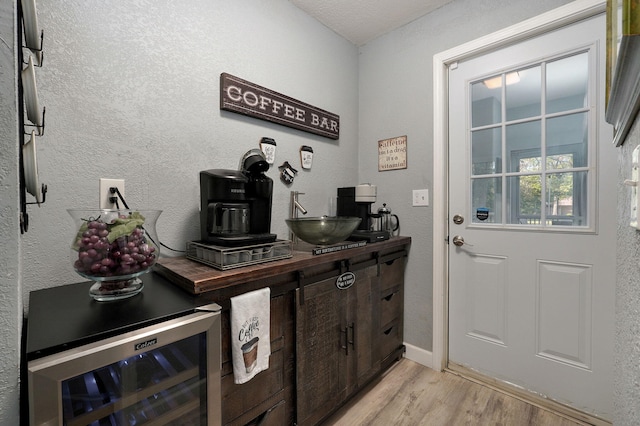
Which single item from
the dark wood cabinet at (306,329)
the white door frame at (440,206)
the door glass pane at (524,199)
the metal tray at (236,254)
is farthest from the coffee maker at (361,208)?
the door glass pane at (524,199)

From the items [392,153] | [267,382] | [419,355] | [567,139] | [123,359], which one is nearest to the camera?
[123,359]

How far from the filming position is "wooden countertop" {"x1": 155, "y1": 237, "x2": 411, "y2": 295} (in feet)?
3.20

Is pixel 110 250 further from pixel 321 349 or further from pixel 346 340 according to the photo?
pixel 346 340

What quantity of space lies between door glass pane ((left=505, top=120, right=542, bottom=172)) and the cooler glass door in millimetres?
1831

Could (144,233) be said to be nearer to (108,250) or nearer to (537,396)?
(108,250)

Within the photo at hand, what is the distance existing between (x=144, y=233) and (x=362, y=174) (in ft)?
5.81

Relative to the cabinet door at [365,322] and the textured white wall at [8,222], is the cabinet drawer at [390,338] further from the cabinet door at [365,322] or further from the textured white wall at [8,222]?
the textured white wall at [8,222]

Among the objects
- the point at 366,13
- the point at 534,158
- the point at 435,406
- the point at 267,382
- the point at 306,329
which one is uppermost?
the point at 366,13

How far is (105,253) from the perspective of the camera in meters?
0.88

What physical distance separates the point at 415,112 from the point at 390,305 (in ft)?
4.53

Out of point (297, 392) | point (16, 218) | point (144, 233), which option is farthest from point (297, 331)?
point (16, 218)

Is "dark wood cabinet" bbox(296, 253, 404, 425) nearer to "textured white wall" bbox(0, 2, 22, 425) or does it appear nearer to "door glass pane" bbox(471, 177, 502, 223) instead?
"door glass pane" bbox(471, 177, 502, 223)

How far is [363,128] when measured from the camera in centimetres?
241

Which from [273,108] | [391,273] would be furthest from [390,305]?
[273,108]
